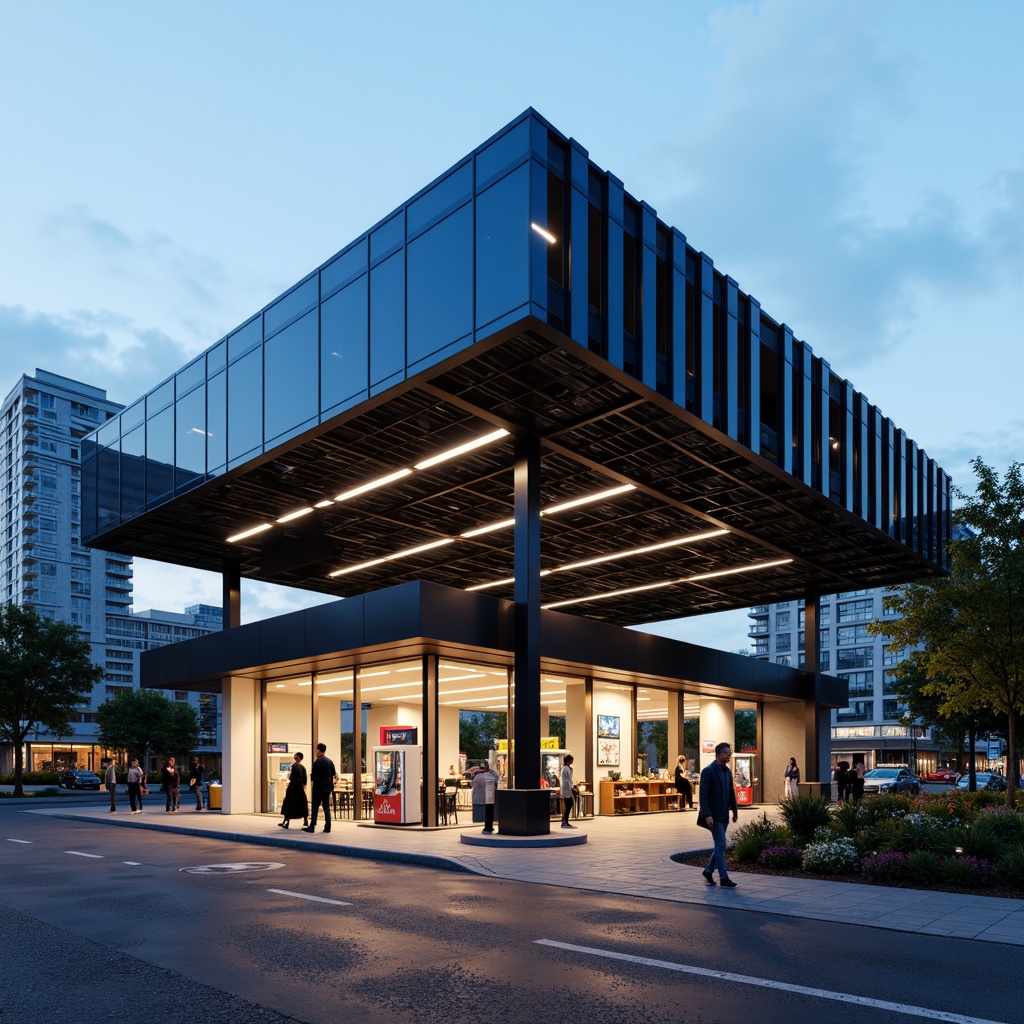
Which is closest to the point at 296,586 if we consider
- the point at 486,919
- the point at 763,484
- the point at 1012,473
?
the point at 763,484

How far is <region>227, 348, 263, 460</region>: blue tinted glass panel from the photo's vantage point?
24.7m

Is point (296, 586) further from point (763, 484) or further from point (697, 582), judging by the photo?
point (763, 484)

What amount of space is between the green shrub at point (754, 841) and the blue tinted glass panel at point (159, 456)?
1910 centimetres

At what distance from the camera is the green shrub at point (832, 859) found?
13.7 m

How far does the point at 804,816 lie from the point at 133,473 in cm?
2235

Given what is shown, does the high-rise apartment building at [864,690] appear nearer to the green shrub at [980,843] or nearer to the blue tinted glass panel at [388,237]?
the blue tinted glass panel at [388,237]

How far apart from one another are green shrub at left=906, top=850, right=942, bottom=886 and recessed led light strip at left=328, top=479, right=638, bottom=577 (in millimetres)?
14188

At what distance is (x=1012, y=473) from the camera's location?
27.8 meters

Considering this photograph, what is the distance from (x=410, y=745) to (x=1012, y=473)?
18.0 meters

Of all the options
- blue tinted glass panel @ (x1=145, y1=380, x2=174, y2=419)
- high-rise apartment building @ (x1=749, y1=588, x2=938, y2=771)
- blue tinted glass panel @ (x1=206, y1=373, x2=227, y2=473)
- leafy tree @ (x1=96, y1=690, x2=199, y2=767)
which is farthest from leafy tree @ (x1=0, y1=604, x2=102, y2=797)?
high-rise apartment building @ (x1=749, y1=588, x2=938, y2=771)

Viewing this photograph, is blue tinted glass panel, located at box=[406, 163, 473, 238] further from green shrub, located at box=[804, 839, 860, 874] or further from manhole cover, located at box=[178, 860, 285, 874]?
green shrub, located at box=[804, 839, 860, 874]

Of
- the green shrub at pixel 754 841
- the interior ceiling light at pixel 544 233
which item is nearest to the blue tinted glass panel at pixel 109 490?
the interior ceiling light at pixel 544 233

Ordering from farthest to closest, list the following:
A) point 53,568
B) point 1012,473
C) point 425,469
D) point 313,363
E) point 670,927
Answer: point 53,568
point 1012,473
point 425,469
point 313,363
point 670,927

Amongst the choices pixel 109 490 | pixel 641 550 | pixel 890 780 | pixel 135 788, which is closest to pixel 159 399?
pixel 109 490
